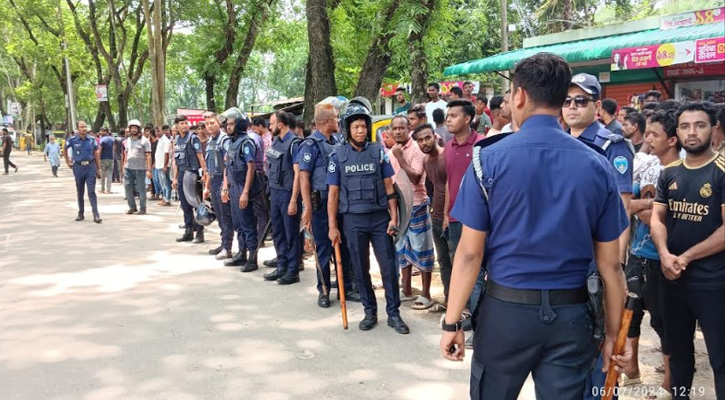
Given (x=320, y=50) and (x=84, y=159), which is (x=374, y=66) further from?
(x=84, y=159)

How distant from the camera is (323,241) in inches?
248

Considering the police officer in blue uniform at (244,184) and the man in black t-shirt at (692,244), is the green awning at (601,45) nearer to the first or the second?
the police officer in blue uniform at (244,184)

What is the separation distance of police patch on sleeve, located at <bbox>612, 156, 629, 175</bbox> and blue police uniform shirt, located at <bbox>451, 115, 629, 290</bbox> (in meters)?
1.32

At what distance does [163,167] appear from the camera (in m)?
13.6

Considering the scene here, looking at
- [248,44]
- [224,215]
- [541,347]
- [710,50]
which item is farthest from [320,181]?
[248,44]

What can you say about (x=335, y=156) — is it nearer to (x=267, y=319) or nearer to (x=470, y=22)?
(x=267, y=319)

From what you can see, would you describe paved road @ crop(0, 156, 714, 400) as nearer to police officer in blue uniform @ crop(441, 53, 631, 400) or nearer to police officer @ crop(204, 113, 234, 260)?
police officer @ crop(204, 113, 234, 260)

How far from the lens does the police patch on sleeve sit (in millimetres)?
3562

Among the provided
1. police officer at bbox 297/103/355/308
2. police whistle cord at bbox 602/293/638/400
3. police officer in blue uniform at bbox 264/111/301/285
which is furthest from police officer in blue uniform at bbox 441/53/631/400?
police officer in blue uniform at bbox 264/111/301/285

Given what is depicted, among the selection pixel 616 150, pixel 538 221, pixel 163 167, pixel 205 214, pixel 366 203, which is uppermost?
pixel 616 150

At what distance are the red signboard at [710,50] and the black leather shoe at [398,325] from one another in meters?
8.72

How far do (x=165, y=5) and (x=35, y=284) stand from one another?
1655cm

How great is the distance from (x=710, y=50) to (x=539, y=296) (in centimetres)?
1053

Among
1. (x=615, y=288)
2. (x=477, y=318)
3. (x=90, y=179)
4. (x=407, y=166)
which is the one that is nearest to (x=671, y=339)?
(x=615, y=288)
